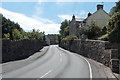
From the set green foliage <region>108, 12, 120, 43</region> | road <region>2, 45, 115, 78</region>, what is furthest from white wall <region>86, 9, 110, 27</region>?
road <region>2, 45, 115, 78</region>

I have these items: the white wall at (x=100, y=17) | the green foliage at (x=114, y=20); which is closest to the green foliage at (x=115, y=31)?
the green foliage at (x=114, y=20)

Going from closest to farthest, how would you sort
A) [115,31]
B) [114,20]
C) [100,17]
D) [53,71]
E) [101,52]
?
[53,71] < [115,31] < [114,20] < [101,52] < [100,17]

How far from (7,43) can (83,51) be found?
1552cm

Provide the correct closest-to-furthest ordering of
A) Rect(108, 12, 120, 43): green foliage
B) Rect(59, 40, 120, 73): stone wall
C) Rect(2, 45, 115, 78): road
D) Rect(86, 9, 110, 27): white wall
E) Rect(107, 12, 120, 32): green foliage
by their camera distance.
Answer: Rect(2, 45, 115, 78): road, Rect(59, 40, 120, 73): stone wall, Rect(108, 12, 120, 43): green foliage, Rect(107, 12, 120, 32): green foliage, Rect(86, 9, 110, 27): white wall

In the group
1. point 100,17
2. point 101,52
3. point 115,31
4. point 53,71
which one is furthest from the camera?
point 100,17

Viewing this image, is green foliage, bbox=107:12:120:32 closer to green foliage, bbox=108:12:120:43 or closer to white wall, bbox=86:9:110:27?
green foliage, bbox=108:12:120:43

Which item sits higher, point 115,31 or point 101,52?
point 115,31

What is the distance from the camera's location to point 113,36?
23953mm

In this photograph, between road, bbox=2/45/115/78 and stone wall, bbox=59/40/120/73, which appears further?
stone wall, bbox=59/40/120/73

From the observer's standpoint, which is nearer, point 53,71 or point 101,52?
point 53,71

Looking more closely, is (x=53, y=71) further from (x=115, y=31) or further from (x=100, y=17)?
(x=100, y=17)

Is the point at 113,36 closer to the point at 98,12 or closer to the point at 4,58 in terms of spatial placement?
the point at 4,58

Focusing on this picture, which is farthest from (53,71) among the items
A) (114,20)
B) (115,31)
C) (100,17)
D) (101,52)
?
(100,17)

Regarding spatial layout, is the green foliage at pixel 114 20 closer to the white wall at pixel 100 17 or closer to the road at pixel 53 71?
the road at pixel 53 71
